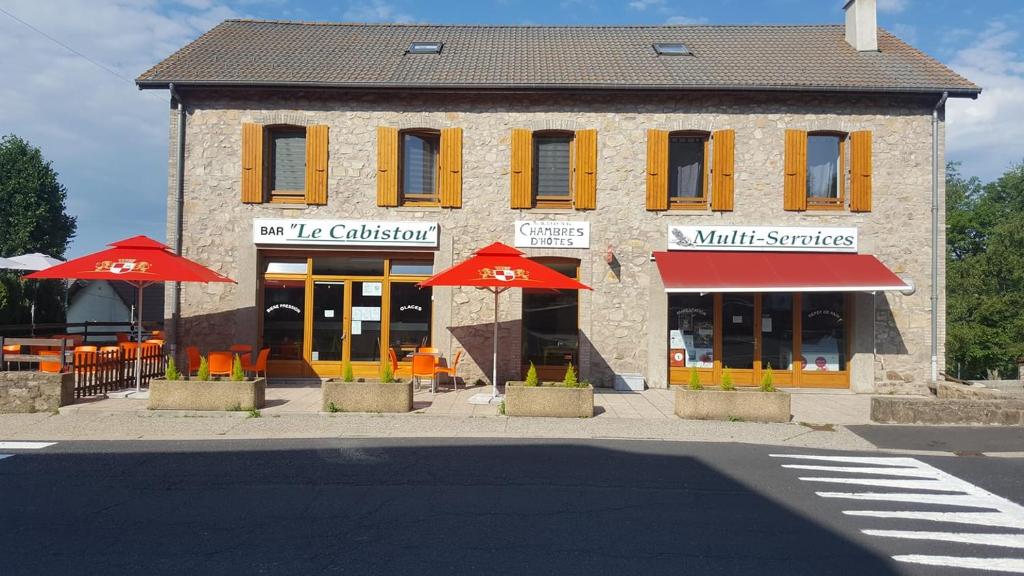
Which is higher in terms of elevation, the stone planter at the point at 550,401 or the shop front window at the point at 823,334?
the shop front window at the point at 823,334

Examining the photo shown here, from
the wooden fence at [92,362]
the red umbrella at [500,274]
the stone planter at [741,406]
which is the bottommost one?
the stone planter at [741,406]

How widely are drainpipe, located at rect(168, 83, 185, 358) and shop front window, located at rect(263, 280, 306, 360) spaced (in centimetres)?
167

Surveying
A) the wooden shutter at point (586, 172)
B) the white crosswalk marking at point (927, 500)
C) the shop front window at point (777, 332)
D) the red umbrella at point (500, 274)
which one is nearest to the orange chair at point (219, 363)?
the red umbrella at point (500, 274)

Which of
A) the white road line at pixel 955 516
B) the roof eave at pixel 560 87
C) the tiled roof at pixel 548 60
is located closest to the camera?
the white road line at pixel 955 516

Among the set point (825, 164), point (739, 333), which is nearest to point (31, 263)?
point (739, 333)

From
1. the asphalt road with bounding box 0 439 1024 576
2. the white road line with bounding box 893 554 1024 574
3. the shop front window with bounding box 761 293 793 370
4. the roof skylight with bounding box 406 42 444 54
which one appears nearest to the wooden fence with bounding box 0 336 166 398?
the asphalt road with bounding box 0 439 1024 576

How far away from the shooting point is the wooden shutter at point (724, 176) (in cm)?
1396

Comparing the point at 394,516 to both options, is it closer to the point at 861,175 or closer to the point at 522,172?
the point at 522,172

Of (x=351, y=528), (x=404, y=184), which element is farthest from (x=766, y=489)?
(x=404, y=184)

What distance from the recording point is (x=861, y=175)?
13930 millimetres

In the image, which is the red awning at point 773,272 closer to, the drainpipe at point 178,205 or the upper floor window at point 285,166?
the upper floor window at point 285,166

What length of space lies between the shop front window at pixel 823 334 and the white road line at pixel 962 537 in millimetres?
9054

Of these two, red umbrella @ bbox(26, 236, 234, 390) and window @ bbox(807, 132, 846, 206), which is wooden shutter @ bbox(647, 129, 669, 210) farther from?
red umbrella @ bbox(26, 236, 234, 390)

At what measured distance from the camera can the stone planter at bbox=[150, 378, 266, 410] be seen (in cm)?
1045
